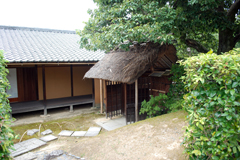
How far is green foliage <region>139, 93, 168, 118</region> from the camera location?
5.90 meters

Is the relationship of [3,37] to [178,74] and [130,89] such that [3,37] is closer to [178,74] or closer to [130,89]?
[130,89]

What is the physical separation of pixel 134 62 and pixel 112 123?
298 cm

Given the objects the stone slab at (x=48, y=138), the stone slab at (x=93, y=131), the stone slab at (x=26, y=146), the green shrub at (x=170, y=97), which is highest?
the green shrub at (x=170, y=97)

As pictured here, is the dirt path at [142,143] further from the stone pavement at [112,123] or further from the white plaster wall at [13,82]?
the white plaster wall at [13,82]

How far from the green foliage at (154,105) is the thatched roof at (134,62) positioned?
111 cm

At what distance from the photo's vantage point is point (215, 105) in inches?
84.0

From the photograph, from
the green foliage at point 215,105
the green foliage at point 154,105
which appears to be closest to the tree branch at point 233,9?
the green foliage at point 154,105

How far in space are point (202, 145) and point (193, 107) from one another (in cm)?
50

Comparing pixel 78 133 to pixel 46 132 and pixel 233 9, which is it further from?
pixel 233 9

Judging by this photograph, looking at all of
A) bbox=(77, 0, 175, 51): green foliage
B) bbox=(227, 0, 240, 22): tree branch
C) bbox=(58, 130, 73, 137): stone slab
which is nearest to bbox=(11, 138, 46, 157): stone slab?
bbox=(58, 130, 73, 137): stone slab

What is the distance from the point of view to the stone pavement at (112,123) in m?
6.87

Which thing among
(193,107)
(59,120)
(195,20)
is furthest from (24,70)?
(193,107)

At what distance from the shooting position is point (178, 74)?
5.95 meters

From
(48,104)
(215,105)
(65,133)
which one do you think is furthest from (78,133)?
(215,105)
